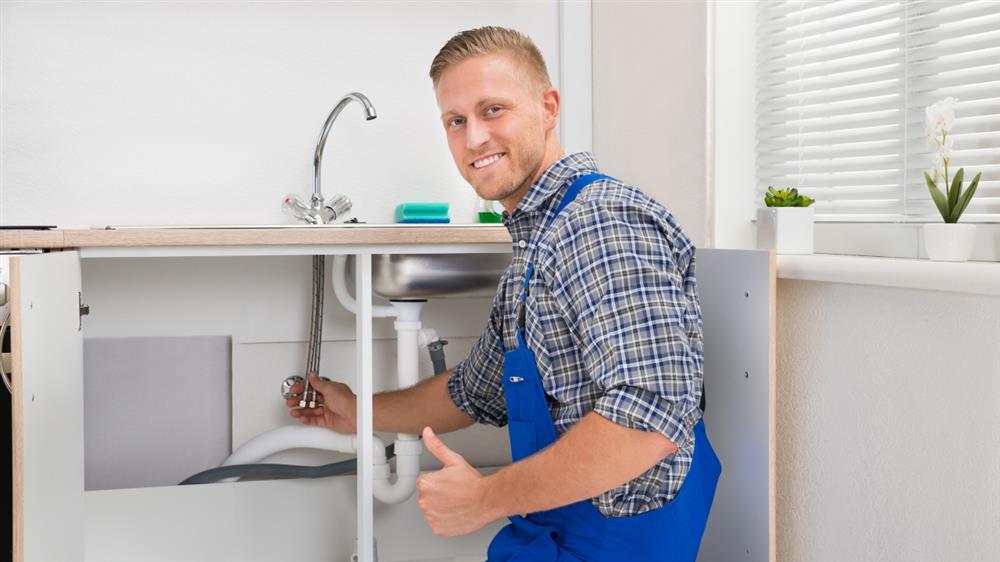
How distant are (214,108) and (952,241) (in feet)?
5.49

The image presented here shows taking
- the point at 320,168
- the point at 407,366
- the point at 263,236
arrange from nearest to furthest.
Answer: the point at 263,236 → the point at 407,366 → the point at 320,168

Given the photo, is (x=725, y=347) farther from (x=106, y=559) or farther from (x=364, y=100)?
(x=106, y=559)

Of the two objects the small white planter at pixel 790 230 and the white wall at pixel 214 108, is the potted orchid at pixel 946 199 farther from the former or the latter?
the white wall at pixel 214 108

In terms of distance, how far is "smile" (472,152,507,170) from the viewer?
1.48 m

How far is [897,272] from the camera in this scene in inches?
53.3

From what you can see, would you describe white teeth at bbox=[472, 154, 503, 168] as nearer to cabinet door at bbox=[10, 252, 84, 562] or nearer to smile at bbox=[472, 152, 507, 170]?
smile at bbox=[472, 152, 507, 170]

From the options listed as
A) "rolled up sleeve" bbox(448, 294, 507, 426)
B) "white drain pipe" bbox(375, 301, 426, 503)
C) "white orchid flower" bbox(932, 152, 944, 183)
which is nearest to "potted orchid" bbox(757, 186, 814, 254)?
"white orchid flower" bbox(932, 152, 944, 183)

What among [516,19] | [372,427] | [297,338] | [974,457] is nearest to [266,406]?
[297,338]

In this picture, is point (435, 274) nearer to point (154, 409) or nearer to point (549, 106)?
point (549, 106)

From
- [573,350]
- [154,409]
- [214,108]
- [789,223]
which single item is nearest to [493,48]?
[573,350]

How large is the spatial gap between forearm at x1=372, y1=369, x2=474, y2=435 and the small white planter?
602mm

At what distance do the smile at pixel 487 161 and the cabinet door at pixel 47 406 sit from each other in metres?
0.62

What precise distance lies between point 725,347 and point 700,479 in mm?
286

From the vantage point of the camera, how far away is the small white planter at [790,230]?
1.65 m
